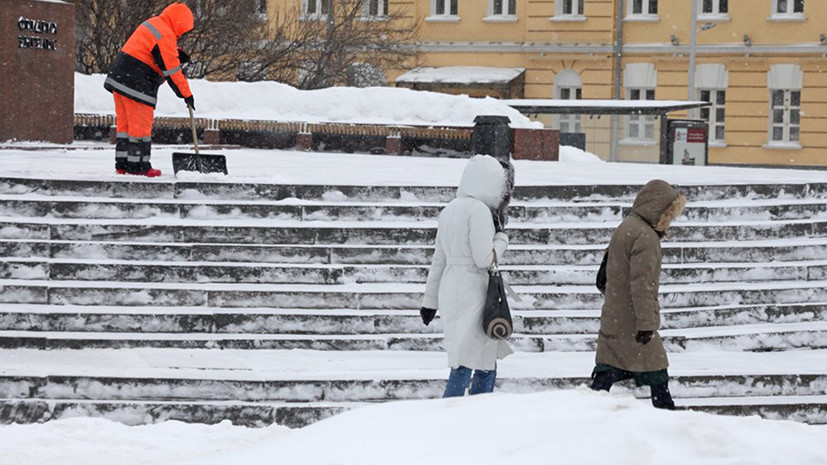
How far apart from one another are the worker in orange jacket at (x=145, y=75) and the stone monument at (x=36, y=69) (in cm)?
490

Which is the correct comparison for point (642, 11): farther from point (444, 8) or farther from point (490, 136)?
point (490, 136)

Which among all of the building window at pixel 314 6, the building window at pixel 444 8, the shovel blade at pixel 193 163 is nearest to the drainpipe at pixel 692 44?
the building window at pixel 444 8

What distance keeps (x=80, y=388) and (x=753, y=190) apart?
24.2ft

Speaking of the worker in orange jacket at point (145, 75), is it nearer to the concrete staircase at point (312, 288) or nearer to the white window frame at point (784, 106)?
the concrete staircase at point (312, 288)

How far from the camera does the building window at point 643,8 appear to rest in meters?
40.2

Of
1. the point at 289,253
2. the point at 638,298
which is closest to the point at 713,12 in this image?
the point at 289,253

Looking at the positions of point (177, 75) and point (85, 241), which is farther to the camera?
point (177, 75)

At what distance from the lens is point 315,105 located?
23.7 metres

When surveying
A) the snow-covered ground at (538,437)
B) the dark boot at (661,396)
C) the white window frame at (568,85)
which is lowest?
the dark boot at (661,396)

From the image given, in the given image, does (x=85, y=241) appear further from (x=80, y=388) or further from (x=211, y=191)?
(x=80, y=388)

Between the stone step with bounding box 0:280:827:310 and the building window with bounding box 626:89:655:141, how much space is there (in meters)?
21.5

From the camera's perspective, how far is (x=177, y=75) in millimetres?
13109

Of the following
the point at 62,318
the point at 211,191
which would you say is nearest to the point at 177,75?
the point at 211,191

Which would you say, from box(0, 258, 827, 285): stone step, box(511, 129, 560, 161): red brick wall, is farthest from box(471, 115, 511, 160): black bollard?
box(0, 258, 827, 285): stone step
